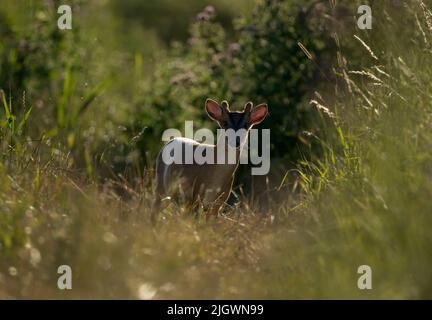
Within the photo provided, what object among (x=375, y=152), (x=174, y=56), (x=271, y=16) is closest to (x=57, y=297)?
(x=375, y=152)

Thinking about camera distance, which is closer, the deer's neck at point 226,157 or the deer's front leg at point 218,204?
the deer's front leg at point 218,204

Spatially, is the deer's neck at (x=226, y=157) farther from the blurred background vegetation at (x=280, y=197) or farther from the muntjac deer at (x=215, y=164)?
the blurred background vegetation at (x=280, y=197)

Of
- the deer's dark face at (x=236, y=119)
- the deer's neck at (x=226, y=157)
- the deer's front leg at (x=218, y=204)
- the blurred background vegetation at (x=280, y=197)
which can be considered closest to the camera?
the blurred background vegetation at (x=280, y=197)

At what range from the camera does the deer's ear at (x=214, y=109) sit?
9156mm

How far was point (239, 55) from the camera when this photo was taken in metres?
11.4

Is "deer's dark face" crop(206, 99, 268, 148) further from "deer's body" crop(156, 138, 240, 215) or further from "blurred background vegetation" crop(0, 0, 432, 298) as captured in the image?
"blurred background vegetation" crop(0, 0, 432, 298)

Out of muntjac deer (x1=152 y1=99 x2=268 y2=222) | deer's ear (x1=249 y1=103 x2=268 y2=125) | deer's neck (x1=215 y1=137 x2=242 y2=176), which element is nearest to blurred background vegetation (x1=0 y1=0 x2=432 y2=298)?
deer's ear (x1=249 y1=103 x2=268 y2=125)

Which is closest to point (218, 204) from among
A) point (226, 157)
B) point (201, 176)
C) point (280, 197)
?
point (201, 176)

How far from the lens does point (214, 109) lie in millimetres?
9219

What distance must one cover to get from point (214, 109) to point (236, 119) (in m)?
0.35

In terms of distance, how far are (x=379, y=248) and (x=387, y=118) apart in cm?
144

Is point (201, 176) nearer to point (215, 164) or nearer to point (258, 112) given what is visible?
Result: point (215, 164)

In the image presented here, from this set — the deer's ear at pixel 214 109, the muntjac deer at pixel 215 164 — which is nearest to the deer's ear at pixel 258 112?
the muntjac deer at pixel 215 164

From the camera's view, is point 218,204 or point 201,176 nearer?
point 218,204
